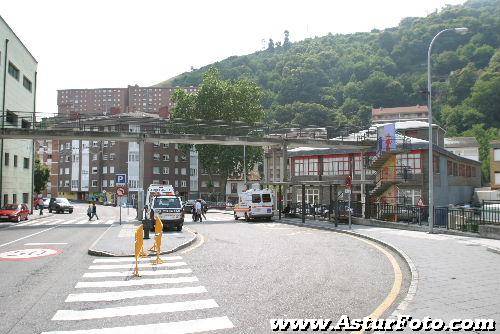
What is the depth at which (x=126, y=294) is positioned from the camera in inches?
374

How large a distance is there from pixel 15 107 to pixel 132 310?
39715 mm

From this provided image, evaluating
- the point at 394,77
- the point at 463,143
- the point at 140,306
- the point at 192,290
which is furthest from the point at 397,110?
the point at 140,306

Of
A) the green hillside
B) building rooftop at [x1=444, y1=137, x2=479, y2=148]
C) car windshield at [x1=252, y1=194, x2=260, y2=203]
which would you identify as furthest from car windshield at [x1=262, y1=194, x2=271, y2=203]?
the green hillside

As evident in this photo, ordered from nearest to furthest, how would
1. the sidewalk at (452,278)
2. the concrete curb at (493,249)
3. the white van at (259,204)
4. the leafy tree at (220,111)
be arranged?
the sidewalk at (452,278)
the concrete curb at (493,249)
the white van at (259,204)
the leafy tree at (220,111)

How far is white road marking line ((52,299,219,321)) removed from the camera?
7812mm

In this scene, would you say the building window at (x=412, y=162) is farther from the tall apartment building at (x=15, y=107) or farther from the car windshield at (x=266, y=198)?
the tall apartment building at (x=15, y=107)

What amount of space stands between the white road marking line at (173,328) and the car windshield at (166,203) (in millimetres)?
19161

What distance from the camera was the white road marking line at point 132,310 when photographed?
7812mm

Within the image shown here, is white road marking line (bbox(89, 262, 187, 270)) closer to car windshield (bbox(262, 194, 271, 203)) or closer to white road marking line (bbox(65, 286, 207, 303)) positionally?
white road marking line (bbox(65, 286, 207, 303))

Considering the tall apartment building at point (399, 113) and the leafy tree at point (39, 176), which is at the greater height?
the tall apartment building at point (399, 113)

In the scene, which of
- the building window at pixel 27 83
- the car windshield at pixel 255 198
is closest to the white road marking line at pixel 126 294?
the car windshield at pixel 255 198

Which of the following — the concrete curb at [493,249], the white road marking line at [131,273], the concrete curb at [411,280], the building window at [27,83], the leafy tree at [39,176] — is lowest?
the white road marking line at [131,273]

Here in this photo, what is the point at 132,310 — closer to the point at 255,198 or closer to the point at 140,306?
the point at 140,306

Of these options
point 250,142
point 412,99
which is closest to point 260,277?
point 250,142
